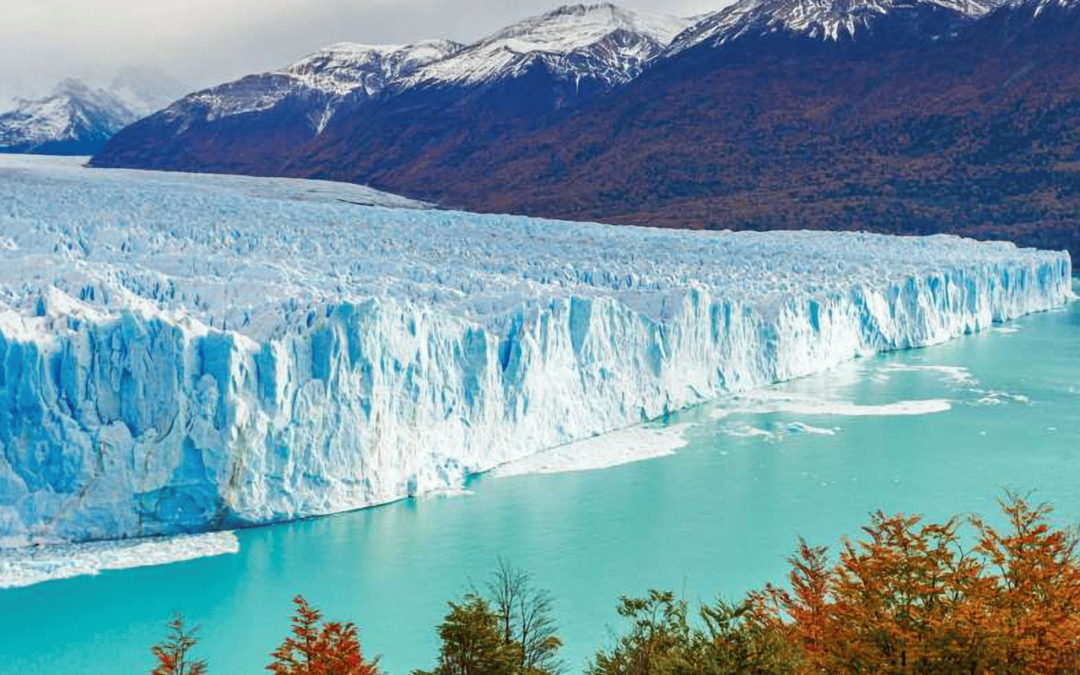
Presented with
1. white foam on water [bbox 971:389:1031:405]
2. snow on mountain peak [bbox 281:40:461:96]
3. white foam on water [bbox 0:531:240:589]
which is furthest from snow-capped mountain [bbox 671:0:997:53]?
white foam on water [bbox 0:531:240:589]

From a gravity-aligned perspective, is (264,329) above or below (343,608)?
above

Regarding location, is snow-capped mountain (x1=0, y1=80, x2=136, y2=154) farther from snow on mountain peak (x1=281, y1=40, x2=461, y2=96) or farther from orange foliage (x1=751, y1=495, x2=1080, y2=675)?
orange foliage (x1=751, y1=495, x2=1080, y2=675)

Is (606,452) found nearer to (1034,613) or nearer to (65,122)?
(1034,613)

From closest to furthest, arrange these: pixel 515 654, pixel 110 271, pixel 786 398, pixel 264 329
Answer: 1. pixel 515 654
2. pixel 264 329
3. pixel 110 271
4. pixel 786 398

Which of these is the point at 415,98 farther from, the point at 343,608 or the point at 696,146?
the point at 343,608

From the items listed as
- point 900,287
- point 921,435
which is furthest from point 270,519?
point 900,287

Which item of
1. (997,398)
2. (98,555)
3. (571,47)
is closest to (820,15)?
(571,47)
